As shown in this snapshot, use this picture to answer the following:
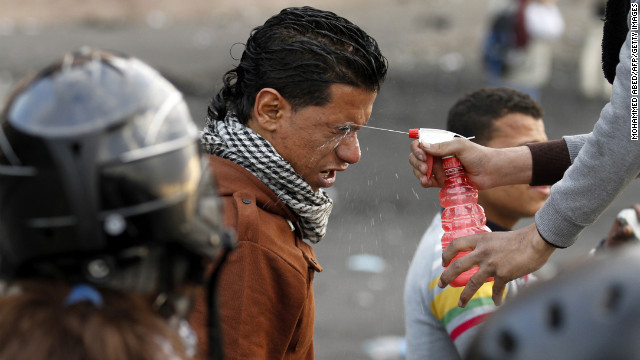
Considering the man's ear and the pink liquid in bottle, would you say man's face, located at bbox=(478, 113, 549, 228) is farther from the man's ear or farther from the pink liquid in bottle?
the man's ear

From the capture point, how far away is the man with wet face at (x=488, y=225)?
9.29 ft

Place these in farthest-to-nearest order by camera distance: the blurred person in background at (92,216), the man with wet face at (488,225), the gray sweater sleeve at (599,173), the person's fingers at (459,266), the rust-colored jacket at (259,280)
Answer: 1. the man with wet face at (488,225)
2. the person's fingers at (459,266)
3. the gray sweater sleeve at (599,173)
4. the rust-colored jacket at (259,280)
5. the blurred person in background at (92,216)

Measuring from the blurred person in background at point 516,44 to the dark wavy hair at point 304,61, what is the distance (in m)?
6.71

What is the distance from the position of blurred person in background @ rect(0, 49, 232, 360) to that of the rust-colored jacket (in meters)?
0.58

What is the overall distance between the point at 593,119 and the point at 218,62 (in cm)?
552

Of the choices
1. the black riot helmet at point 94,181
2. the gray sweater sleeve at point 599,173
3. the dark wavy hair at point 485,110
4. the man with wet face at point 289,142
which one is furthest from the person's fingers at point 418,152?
the black riot helmet at point 94,181

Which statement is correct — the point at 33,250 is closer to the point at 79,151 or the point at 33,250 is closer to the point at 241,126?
the point at 79,151

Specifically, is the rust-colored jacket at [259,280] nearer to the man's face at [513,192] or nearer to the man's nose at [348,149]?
the man's nose at [348,149]

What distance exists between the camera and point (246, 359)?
2.21m

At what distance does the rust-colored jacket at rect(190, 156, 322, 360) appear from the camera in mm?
2205

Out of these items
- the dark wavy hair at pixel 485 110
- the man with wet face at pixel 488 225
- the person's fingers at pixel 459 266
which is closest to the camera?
the person's fingers at pixel 459 266

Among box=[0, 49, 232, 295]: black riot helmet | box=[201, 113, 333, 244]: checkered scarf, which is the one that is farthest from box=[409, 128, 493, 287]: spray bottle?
box=[0, 49, 232, 295]: black riot helmet

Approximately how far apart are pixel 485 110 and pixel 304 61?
1227mm

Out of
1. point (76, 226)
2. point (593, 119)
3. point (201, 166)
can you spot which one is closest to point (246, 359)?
point (201, 166)
